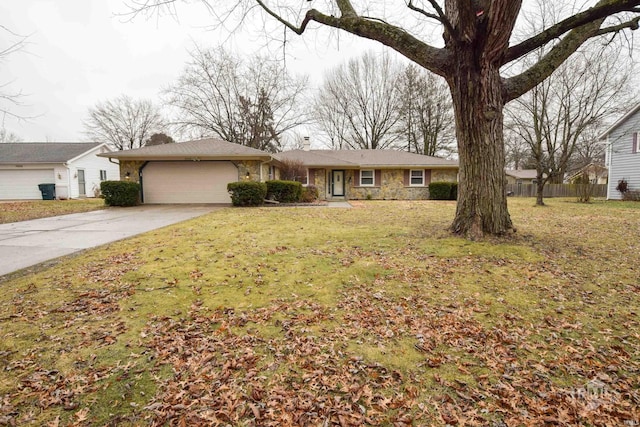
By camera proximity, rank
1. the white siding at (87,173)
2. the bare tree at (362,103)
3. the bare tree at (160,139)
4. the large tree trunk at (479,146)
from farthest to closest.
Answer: the bare tree at (160,139), the bare tree at (362,103), the white siding at (87,173), the large tree trunk at (479,146)

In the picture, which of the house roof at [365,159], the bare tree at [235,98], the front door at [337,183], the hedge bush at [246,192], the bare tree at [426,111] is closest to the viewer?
the hedge bush at [246,192]

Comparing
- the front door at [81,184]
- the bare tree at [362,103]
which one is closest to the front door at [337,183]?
the bare tree at [362,103]

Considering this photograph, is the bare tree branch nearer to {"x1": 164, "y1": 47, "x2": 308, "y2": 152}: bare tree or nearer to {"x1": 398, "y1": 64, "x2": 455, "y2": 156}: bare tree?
{"x1": 164, "y1": 47, "x2": 308, "y2": 152}: bare tree

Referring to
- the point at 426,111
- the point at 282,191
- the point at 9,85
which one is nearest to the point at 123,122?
the point at 282,191

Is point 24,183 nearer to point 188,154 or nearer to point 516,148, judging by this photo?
point 188,154

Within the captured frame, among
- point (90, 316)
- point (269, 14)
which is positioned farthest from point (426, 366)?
point (269, 14)

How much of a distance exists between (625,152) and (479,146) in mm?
18302

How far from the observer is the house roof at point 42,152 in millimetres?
19438

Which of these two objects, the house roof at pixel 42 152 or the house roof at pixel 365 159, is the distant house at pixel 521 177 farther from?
the house roof at pixel 42 152

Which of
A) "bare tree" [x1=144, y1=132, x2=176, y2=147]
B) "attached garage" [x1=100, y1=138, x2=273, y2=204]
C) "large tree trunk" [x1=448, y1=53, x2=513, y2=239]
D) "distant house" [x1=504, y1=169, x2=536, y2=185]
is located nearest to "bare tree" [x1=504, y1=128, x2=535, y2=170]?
"distant house" [x1=504, y1=169, x2=536, y2=185]

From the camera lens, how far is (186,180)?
15211 millimetres

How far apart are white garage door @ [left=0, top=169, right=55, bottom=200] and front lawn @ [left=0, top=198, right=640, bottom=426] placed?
2011cm

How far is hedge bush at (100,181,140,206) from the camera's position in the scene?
13625mm

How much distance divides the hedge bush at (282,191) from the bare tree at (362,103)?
1663cm
